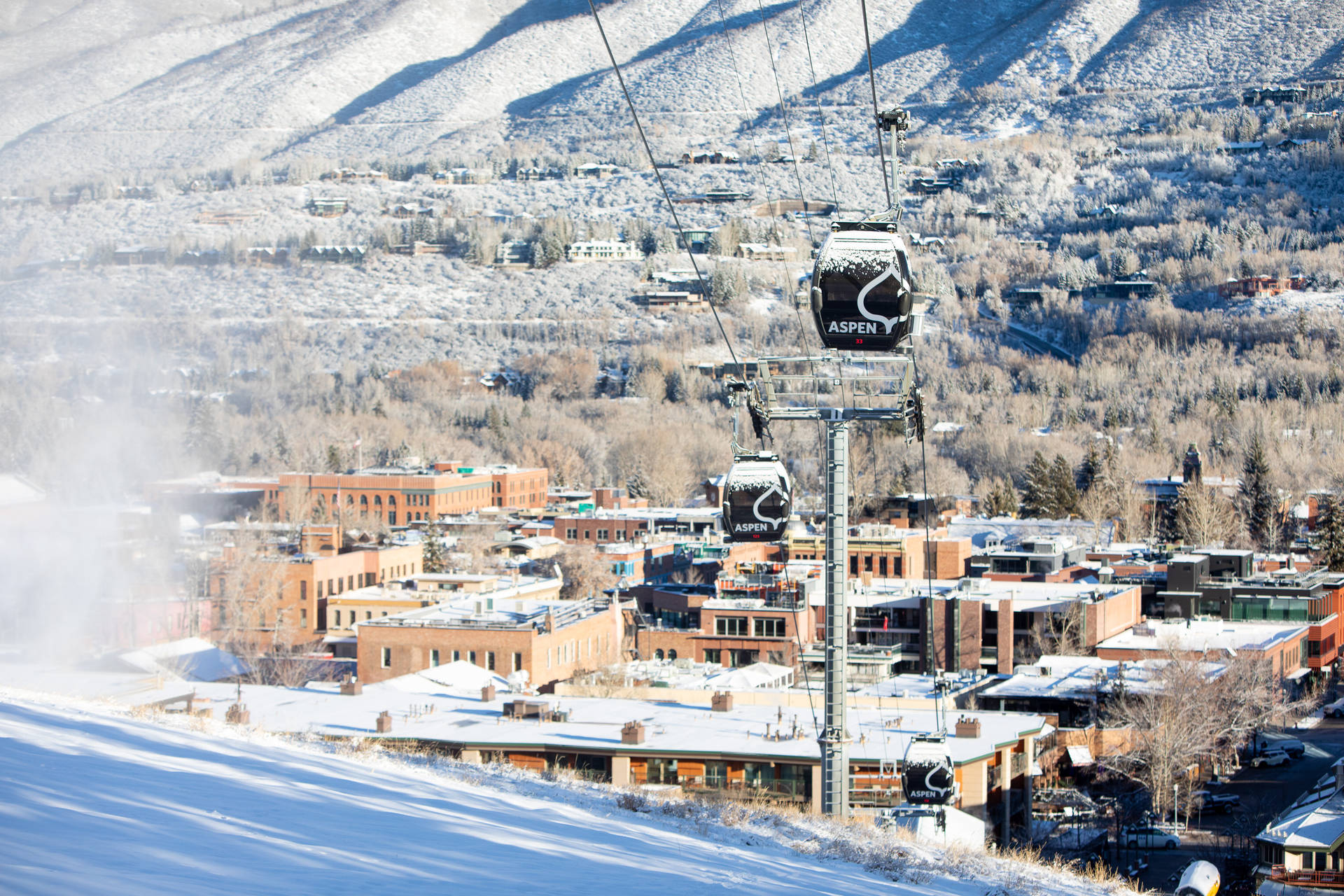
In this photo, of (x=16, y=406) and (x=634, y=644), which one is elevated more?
(x=16, y=406)

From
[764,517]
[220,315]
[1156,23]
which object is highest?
[1156,23]

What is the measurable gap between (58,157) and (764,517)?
20064 centimetres

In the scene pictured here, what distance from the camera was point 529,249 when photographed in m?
162

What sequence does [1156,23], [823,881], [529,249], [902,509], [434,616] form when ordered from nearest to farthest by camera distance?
[823,881] → [434,616] → [902,509] → [529,249] → [1156,23]

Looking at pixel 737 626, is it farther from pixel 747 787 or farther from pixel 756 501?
pixel 756 501

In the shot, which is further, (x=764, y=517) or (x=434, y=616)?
(x=434, y=616)

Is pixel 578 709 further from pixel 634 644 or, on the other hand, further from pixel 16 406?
pixel 16 406

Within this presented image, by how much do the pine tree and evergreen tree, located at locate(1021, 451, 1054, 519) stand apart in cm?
884

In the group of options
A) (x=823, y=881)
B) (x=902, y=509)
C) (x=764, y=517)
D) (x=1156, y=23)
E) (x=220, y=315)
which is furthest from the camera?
(x=1156, y=23)

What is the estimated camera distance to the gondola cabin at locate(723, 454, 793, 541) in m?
11.9

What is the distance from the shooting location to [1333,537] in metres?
42.3

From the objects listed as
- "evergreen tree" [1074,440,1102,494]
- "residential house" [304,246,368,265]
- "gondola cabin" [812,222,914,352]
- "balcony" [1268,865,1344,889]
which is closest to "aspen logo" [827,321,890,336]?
"gondola cabin" [812,222,914,352]

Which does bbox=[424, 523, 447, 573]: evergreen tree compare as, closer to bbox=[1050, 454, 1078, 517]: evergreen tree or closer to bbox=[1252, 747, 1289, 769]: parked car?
bbox=[1252, 747, 1289, 769]: parked car

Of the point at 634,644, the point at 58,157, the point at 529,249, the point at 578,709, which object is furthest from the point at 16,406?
the point at 58,157
